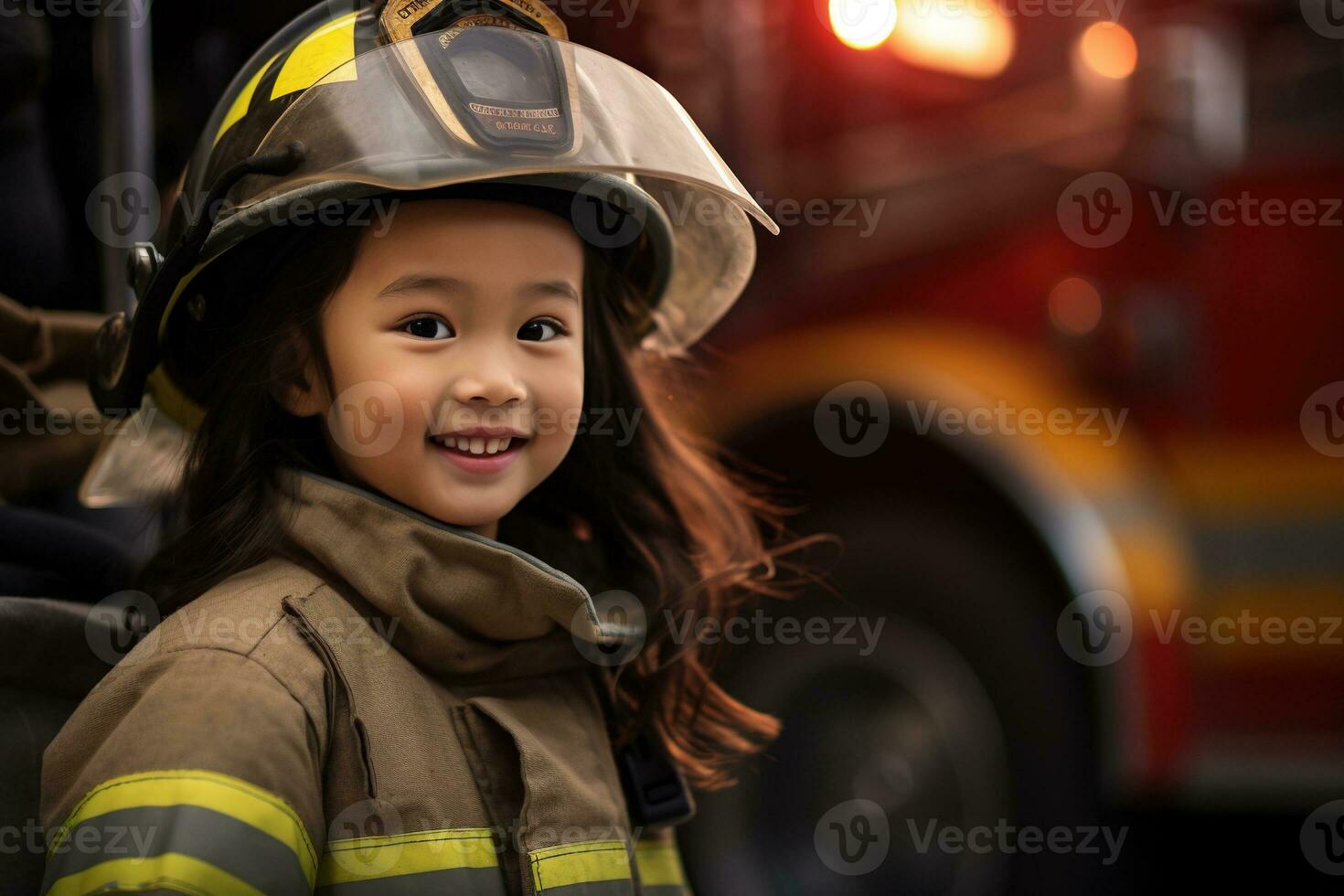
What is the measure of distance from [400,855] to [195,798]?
0.64 ft

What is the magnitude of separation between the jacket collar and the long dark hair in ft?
0.23

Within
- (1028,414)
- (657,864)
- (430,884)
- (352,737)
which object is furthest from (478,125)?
(1028,414)

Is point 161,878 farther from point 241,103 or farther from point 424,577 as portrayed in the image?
point 241,103

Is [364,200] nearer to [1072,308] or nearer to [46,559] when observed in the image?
[46,559]

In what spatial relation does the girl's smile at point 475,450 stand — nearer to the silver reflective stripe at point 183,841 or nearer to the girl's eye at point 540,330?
the girl's eye at point 540,330

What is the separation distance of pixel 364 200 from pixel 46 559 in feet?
1.95

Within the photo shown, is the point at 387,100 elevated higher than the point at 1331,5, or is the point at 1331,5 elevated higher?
the point at 1331,5

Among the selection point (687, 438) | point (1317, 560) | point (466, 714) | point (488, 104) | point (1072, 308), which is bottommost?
point (466, 714)

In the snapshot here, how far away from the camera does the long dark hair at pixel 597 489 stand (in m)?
1.38

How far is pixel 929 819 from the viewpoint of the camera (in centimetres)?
255

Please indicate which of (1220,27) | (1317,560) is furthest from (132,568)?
(1220,27)

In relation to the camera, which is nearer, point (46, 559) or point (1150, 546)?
point (46, 559)

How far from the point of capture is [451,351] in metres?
1.32

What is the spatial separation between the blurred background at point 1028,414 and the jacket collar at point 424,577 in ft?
4.61
